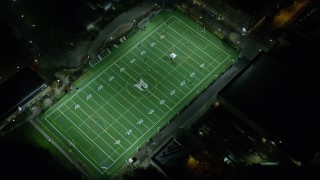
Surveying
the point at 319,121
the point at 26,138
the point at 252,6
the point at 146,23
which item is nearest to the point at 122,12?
the point at 146,23

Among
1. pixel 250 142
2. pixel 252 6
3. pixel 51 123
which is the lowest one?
pixel 51 123

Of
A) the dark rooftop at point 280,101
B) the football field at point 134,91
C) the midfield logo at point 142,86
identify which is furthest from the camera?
the midfield logo at point 142,86

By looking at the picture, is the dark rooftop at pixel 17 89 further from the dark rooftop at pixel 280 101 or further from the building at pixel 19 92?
the dark rooftop at pixel 280 101

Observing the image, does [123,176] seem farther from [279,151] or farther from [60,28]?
[60,28]

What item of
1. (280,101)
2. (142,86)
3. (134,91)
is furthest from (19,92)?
(280,101)

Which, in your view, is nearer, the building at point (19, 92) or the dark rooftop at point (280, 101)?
the dark rooftop at point (280, 101)

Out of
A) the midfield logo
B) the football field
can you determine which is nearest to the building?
the football field

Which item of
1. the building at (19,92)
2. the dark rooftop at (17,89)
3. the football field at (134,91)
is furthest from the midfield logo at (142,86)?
the dark rooftop at (17,89)
